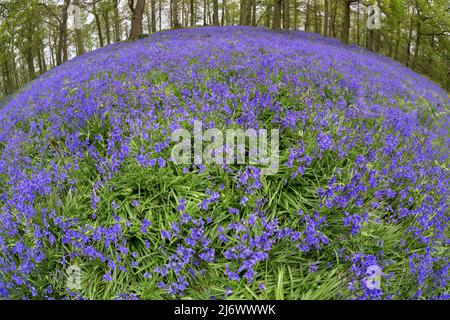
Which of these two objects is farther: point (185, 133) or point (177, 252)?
point (185, 133)

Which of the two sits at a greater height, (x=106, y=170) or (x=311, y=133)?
(x=311, y=133)

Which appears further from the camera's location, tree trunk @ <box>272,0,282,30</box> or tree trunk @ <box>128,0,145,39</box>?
tree trunk @ <box>272,0,282,30</box>

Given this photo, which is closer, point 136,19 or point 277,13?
point 136,19

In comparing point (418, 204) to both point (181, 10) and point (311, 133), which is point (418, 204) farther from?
point (181, 10)

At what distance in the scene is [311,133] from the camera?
168 inches

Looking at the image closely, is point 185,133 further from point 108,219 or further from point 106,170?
point 108,219

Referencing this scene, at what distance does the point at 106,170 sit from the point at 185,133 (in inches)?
40.9

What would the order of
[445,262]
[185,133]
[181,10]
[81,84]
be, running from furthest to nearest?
[181,10]
[81,84]
[185,133]
[445,262]

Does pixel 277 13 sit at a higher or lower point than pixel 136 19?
higher

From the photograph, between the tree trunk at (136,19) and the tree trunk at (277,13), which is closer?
the tree trunk at (136,19)

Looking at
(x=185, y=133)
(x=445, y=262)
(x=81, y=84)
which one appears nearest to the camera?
(x=445, y=262)
